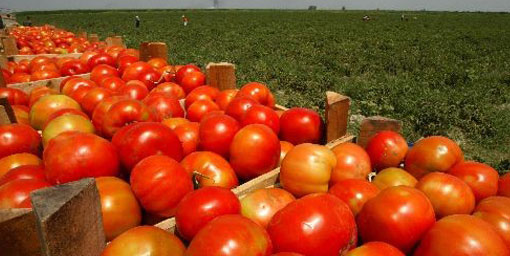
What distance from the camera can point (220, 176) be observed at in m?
2.14

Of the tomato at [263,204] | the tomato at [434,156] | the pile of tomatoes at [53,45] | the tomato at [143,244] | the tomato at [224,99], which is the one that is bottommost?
the tomato at [263,204]

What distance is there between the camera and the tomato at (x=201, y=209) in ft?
5.16

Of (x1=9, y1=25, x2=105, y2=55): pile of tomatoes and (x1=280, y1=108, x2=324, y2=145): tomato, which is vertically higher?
(x1=9, y1=25, x2=105, y2=55): pile of tomatoes

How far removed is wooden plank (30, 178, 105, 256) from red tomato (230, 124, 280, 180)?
1.03 meters

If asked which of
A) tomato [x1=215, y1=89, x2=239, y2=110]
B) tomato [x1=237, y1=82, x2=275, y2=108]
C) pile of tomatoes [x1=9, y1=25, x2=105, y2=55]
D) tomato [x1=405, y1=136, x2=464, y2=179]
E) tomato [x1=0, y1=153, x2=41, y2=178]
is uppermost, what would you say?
pile of tomatoes [x1=9, y1=25, x2=105, y2=55]

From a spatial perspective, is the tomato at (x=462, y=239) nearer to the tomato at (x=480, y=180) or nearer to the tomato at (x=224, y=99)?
the tomato at (x=480, y=180)

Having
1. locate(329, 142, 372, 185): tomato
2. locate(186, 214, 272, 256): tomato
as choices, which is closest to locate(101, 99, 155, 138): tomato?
locate(186, 214, 272, 256): tomato

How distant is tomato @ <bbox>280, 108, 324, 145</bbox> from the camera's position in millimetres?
2607

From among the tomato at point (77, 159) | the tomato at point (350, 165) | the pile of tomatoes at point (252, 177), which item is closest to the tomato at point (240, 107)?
the pile of tomatoes at point (252, 177)

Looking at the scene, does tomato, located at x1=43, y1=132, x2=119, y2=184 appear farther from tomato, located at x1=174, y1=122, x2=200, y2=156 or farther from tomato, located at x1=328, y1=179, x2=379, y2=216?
tomato, located at x1=328, y1=179, x2=379, y2=216

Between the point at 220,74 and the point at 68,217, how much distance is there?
2.86 m

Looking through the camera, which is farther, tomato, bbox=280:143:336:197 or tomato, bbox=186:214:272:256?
tomato, bbox=280:143:336:197

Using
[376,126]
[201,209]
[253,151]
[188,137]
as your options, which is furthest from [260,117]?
[201,209]

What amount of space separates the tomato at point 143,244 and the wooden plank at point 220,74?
101 inches
